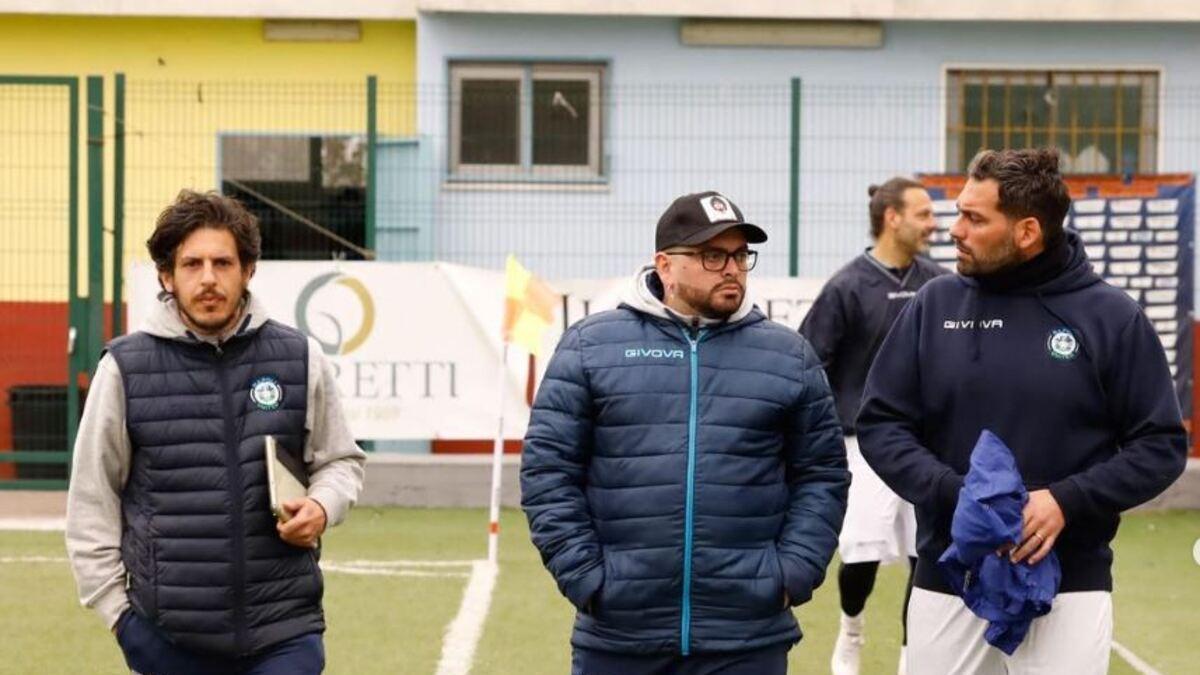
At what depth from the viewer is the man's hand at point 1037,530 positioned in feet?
17.0

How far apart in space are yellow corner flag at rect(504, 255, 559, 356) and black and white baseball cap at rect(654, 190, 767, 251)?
6.96 m

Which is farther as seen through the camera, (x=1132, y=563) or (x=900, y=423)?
(x=1132, y=563)

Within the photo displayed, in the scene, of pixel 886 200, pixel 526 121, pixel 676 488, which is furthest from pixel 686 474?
pixel 526 121

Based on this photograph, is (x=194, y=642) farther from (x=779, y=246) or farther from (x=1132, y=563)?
(x=779, y=246)

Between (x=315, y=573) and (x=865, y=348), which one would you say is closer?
(x=315, y=573)

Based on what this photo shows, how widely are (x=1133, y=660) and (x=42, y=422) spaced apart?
8847 mm

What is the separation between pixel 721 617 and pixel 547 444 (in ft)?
1.92

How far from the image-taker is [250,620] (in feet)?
17.0

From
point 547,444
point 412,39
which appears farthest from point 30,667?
point 412,39

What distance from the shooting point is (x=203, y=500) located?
514 cm

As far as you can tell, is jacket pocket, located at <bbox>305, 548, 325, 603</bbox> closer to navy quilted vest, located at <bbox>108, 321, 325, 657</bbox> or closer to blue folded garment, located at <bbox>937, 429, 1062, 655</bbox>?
navy quilted vest, located at <bbox>108, 321, 325, 657</bbox>

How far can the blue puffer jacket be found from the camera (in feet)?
16.9

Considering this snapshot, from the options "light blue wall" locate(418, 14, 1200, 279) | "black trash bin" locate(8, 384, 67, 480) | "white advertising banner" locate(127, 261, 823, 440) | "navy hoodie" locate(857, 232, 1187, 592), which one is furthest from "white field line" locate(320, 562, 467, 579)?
"navy hoodie" locate(857, 232, 1187, 592)

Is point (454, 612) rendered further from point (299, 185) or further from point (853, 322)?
point (299, 185)
